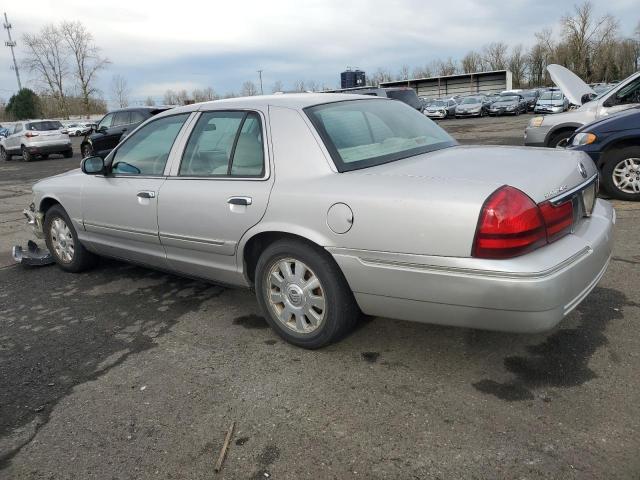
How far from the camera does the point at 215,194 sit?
3.48 metres

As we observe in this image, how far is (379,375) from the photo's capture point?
299 centimetres

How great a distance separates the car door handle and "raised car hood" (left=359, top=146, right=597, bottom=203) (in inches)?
29.8

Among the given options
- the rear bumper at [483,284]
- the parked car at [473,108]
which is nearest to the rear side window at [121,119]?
the rear bumper at [483,284]

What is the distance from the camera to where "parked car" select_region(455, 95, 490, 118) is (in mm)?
34000

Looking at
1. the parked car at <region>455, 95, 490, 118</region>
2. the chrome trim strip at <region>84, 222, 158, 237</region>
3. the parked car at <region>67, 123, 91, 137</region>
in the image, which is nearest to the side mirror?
the chrome trim strip at <region>84, 222, 158, 237</region>

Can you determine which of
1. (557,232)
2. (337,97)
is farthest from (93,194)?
(557,232)

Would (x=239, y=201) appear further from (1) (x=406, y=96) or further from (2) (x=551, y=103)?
(2) (x=551, y=103)

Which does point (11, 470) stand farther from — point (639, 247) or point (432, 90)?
point (432, 90)

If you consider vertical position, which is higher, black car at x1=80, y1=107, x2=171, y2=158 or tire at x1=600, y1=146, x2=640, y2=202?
black car at x1=80, y1=107, x2=171, y2=158

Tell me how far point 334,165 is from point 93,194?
248 centimetres

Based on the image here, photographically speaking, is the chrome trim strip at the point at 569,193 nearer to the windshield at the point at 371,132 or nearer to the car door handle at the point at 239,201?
the windshield at the point at 371,132

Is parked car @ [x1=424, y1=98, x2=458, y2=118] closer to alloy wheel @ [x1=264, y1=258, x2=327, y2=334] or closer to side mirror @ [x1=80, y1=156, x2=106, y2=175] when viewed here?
side mirror @ [x1=80, y1=156, x2=106, y2=175]

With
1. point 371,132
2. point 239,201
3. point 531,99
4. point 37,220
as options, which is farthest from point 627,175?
point 531,99

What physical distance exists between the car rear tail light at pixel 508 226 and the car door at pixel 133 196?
7.91 feet
